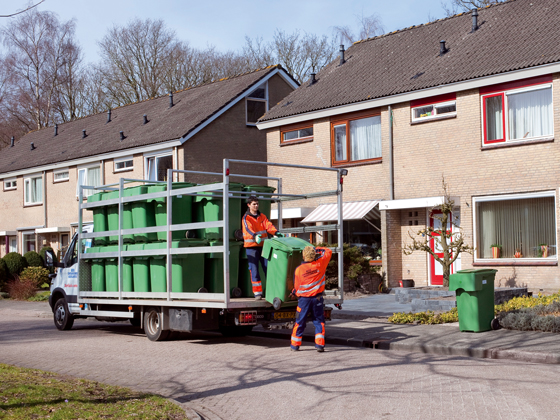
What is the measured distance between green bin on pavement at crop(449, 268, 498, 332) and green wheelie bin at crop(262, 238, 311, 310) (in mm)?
2780

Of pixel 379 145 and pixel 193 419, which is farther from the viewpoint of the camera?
pixel 379 145

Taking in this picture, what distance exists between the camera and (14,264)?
2678 cm

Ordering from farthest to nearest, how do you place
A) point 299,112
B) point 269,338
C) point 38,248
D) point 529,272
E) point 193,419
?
point 38,248, point 299,112, point 529,272, point 269,338, point 193,419

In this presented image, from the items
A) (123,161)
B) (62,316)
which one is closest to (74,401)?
(62,316)

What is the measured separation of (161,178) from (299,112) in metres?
7.04

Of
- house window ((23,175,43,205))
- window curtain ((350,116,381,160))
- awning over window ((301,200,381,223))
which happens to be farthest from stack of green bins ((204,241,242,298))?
house window ((23,175,43,205))

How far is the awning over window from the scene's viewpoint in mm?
19163

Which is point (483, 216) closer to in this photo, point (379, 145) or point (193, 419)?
point (379, 145)

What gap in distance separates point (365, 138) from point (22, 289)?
1257cm

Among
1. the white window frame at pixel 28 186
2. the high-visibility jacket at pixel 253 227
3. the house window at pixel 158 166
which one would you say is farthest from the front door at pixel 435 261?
the white window frame at pixel 28 186

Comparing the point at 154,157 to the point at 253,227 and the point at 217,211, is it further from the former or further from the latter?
the point at 253,227

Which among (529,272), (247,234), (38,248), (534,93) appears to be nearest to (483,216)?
(529,272)

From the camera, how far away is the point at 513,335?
34.1ft

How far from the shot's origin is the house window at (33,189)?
32.7 meters
